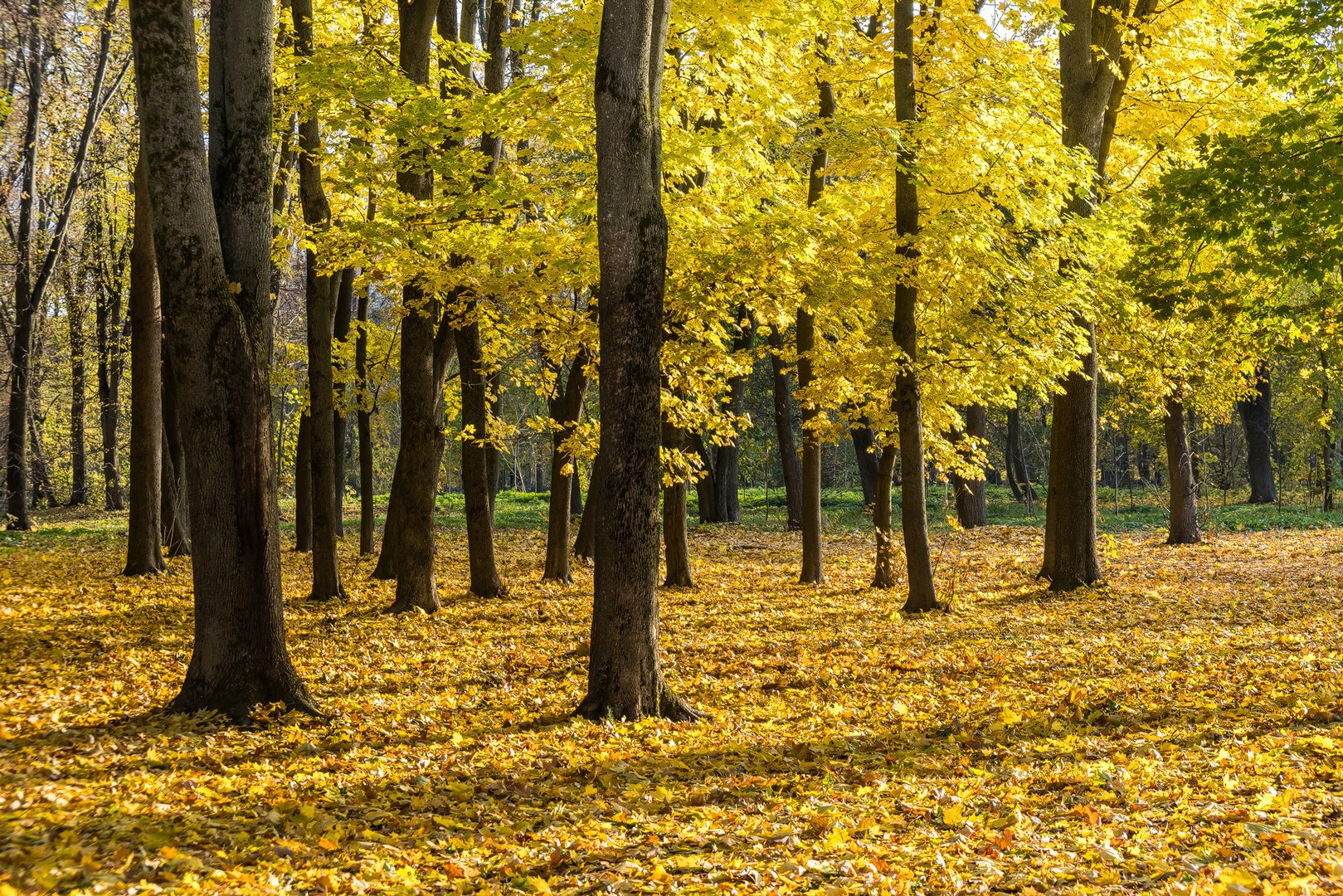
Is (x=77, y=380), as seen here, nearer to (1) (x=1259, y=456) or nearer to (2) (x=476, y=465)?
(2) (x=476, y=465)

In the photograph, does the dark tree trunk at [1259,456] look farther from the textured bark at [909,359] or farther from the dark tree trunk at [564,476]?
the dark tree trunk at [564,476]

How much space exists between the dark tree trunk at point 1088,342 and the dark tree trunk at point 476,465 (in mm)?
8330

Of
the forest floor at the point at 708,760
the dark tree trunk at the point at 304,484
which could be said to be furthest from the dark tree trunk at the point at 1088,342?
the dark tree trunk at the point at 304,484

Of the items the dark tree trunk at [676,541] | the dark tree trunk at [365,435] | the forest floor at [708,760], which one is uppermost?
the dark tree trunk at [365,435]

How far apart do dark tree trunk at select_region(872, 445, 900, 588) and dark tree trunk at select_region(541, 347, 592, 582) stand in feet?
16.0

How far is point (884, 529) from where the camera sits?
50.5 feet

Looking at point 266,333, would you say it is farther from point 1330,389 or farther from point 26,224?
point 1330,389

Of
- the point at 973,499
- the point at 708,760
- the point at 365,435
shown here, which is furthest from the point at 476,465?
the point at 973,499

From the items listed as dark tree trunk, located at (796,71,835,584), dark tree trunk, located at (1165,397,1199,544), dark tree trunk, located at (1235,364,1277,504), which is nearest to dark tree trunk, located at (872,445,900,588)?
dark tree trunk, located at (796,71,835,584)

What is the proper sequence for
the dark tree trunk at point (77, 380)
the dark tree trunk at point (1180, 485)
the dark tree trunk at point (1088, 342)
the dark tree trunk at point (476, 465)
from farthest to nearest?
1. the dark tree trunk at point (77, 380)
2. the dark tree trunk at point (1180, 485)
3. the dark tree trunk at point (1088, 342)
4. the dark tree trunk at point (476, 465)

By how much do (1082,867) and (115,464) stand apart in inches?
1282

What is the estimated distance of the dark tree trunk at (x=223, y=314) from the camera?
627 cm

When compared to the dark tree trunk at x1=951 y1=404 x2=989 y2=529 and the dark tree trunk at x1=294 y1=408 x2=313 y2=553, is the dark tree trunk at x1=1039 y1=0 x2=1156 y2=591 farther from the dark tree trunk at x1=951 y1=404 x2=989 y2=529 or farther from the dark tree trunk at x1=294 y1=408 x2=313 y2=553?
the dark tree trunk at x1=294 y1=408 x2=313 y2=553

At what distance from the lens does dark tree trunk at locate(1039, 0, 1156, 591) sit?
43.9ft
